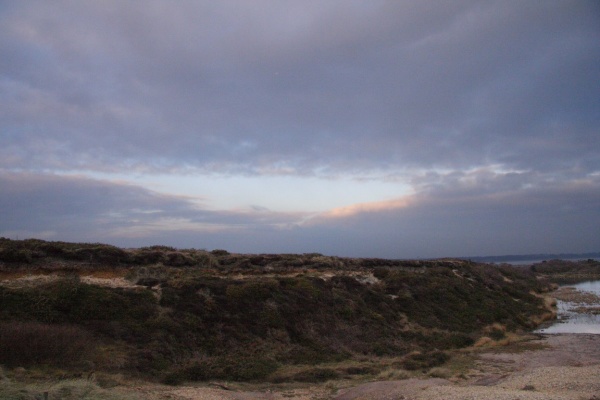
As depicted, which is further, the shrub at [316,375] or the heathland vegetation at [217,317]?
the shrub at [316,375]

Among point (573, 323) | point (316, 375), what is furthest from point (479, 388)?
point (573, 323)

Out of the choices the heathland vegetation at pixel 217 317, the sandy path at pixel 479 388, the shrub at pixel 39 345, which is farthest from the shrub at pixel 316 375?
the shrub at pixel 39 345

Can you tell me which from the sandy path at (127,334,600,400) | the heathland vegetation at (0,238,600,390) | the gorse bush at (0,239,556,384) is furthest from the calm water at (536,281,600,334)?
the sandy path at (127,334,600,400)

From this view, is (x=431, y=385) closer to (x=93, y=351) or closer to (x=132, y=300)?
(x=93, y=351)

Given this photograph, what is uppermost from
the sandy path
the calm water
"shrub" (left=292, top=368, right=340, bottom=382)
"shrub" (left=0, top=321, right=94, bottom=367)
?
"shrub" (left=0, top=321, right=94, bottom=367)

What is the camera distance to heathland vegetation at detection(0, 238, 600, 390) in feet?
58.4

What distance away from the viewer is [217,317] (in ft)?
78.6

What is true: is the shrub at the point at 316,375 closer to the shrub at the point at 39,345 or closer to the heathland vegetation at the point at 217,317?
the heathland vegetation at the point at 217,317

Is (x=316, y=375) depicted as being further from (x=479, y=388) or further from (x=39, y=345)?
(x=39, y=345)

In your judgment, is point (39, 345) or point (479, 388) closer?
point (479, 388)

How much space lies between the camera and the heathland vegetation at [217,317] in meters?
17.8

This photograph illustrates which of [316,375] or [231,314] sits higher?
[231,314]

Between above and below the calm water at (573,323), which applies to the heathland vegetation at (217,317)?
above

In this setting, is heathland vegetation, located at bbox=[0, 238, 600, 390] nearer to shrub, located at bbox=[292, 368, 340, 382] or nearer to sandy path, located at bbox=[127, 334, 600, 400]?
shrub, located at bbox=[292, 368, 340, 382]
